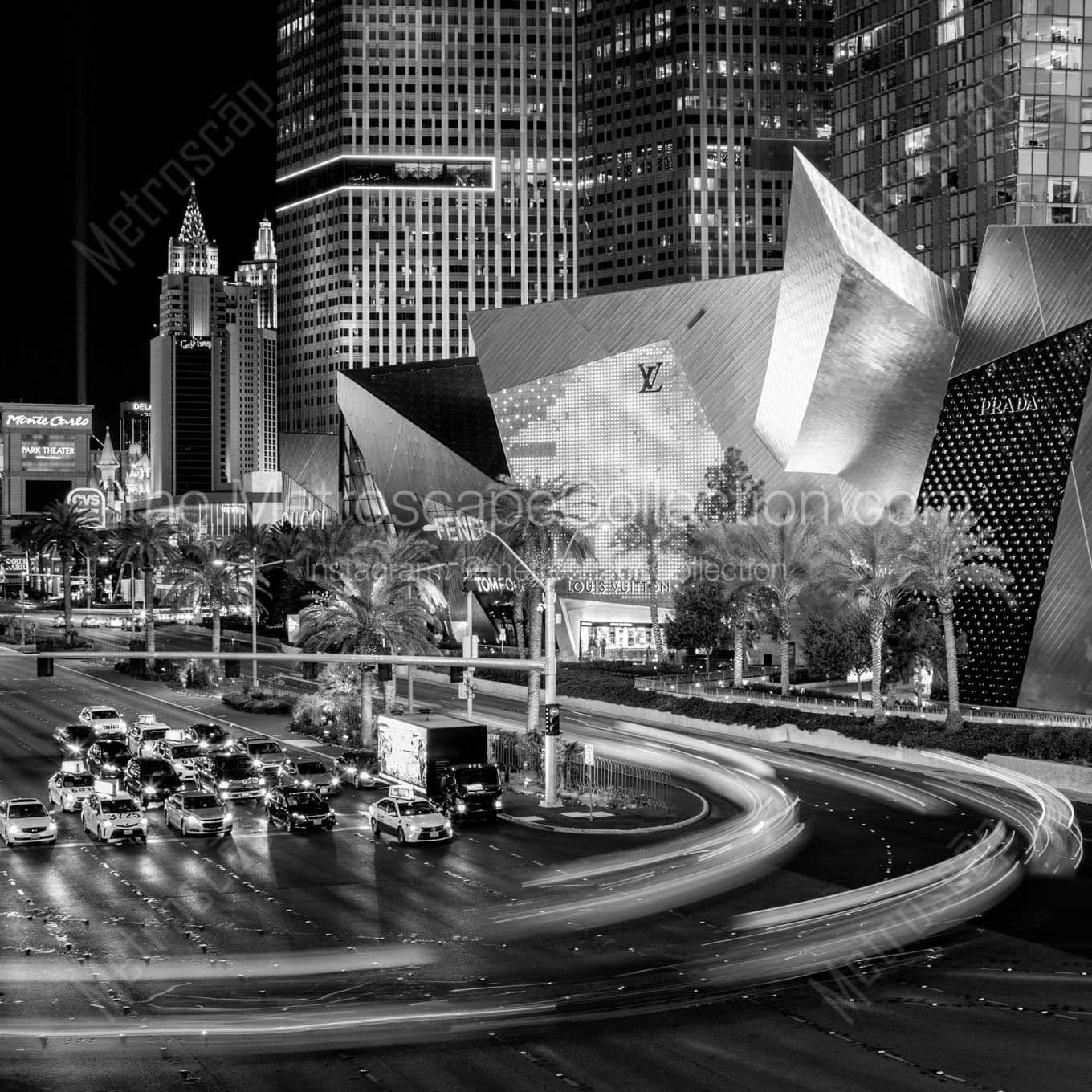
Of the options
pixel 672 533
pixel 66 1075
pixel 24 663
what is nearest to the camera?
pixel 66 1075

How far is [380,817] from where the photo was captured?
3494 cm

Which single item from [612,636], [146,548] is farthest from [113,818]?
[612,636]

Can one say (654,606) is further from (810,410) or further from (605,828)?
(605,828)

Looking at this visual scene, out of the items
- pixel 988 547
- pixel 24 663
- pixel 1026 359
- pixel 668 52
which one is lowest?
pixel 24 663

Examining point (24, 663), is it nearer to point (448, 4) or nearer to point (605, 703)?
point (605, 703)

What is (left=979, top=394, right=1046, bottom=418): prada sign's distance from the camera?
193 ft

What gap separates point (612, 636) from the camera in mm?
89312

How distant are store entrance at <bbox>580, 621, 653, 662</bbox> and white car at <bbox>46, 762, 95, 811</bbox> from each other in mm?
50061

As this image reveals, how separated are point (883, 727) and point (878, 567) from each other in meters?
5.74

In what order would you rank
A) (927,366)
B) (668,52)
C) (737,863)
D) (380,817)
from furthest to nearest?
(668,52), (927,366), (380,817), (737,863)

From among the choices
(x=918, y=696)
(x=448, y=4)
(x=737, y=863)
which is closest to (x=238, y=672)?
(x=918, y=696)

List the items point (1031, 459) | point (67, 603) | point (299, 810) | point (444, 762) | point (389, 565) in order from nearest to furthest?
point (299, 810)
point (444, 762)
point (389, 565)
point (1031, 459)
point (67, 603)

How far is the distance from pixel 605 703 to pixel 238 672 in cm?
2488

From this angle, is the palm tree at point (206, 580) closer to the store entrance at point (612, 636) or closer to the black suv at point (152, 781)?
the store entrance at point (612, 636)
